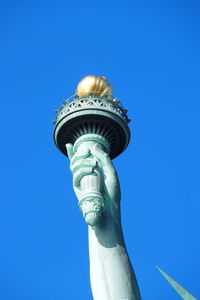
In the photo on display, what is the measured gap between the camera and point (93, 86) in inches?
758

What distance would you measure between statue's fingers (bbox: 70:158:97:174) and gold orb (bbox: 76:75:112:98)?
12.9ft

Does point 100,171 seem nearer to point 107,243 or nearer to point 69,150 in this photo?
point 69,150

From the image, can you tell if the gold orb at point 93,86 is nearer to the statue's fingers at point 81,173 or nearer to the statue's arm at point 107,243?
the statue's arm at point 107,243

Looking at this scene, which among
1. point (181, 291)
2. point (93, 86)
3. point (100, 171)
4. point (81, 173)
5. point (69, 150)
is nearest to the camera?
point (181, 291)

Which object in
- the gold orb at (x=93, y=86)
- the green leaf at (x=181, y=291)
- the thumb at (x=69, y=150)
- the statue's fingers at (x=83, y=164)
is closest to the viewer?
the green leaf at (x=181, y=291)

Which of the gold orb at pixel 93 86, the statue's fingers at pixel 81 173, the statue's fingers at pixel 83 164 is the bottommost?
the statue's fingers at pixel 81 173

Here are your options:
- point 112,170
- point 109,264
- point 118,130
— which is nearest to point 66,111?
point 118,130

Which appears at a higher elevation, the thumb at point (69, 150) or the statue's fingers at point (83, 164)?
the thumb at point (69, 150)

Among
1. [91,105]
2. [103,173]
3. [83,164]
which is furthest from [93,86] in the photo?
[83,164]

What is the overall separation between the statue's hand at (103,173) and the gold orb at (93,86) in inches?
138

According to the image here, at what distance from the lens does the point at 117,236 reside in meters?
15.0

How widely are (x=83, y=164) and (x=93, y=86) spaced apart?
466cm

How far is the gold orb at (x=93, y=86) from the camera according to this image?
19188mm

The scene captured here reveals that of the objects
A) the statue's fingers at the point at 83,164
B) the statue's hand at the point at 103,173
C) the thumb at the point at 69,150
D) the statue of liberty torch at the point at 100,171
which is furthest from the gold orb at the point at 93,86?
the statue's fingers at the point at 83,164
